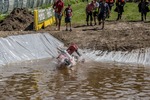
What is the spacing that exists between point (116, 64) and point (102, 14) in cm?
726

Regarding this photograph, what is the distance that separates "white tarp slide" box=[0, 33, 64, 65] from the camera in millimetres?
21830

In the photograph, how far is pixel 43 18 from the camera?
29.3 m

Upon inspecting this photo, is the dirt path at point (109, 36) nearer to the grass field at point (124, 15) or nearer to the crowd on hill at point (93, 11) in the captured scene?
the crowd on hill at point (93, 11)

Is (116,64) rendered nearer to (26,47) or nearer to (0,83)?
(26,47)

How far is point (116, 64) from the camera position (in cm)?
2166

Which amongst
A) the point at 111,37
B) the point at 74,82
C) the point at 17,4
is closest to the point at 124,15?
the point at 111,37

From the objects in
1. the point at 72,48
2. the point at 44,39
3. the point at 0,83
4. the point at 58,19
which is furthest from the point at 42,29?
the point at 0,83

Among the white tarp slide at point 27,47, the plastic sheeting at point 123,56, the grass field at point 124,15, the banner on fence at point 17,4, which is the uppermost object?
the banner on fence at point 17,4

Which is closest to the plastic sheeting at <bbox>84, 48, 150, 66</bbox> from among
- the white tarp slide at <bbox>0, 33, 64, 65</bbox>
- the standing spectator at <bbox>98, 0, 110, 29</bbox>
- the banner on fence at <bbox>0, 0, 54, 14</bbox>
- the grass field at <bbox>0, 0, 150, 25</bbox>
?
the white tarp slide at <bbox>0, 33, 64, 65</bbox>

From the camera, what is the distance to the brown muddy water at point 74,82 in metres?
14.7

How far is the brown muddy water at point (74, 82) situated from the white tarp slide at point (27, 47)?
76 centimetres

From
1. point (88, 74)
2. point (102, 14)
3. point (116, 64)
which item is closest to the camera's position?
point (88, 74)

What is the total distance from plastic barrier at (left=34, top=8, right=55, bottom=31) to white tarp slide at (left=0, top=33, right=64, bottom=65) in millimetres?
2516

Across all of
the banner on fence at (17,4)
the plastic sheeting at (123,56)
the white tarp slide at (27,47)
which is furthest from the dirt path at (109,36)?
the banner on fence at (17,4)
